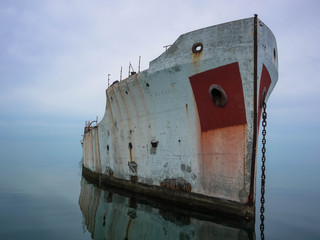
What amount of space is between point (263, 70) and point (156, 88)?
136 inches

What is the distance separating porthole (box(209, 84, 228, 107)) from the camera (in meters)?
6.92

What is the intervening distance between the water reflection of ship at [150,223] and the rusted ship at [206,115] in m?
0.38

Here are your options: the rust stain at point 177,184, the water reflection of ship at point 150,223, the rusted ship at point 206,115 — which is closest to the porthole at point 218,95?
the rusted ship at point 206,115

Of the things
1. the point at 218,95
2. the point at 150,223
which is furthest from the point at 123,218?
the point at 218,95

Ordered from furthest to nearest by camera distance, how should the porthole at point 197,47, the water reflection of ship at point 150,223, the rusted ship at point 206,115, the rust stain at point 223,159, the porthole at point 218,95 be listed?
the porthole at point 197,47 < the porthole at point 218,95 < the rust stain at point 223,159 < the rusted ship at point 206,115 < the water reflection of ship at point 150,223

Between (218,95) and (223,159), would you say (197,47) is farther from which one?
(223,159)

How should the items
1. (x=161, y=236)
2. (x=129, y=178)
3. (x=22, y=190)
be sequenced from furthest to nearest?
(x=22, y=190) < (x=129, y=178) < (x=161, y=236)

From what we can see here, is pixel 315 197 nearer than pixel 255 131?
No

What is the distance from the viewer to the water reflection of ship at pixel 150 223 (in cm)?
627

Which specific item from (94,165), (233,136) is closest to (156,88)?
(233,136)

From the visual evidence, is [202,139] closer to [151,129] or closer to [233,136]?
[233,136]

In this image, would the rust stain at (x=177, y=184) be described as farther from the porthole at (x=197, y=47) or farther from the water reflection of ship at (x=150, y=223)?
the porthole at (x=197, y=47)

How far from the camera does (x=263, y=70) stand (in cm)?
699

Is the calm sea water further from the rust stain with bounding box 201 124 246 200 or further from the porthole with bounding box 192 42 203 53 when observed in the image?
the porthole with bounding box 192 42 203 53
